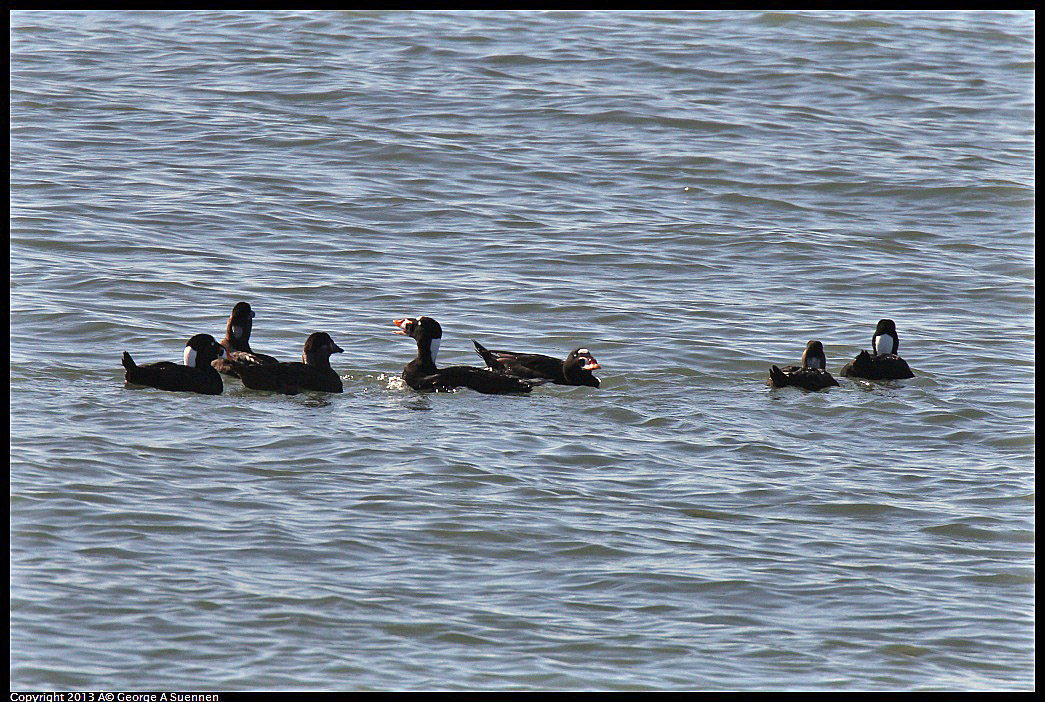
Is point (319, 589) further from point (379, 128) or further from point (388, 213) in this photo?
point (379, 128)

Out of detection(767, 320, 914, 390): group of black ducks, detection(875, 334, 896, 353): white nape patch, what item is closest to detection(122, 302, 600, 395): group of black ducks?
detection(767, 320, 914, 390): group of black ducks

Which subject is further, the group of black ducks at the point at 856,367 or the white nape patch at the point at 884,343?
the white nape patch at the point at 884,343

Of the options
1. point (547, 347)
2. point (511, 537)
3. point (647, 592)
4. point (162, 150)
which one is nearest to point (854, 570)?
point (647, 592)

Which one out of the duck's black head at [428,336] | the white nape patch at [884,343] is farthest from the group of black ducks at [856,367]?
the duck's black head at [428,336]

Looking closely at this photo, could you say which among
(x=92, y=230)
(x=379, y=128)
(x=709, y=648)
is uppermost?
(x=379, y=128)

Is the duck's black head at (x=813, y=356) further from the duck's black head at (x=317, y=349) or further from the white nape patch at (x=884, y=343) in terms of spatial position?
the duck's black head at (x=317, y=349)

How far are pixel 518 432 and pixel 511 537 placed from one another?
A: 93.4 inches

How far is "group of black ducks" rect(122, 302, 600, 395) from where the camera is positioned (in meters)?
11.6

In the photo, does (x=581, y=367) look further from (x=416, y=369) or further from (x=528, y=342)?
(x=528, y=342)

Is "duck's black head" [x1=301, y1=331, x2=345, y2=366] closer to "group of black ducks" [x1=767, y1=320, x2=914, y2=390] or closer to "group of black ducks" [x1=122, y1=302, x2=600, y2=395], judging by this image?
"group of black ducks" [x1=122, y1=302, x2=600, y2=395]

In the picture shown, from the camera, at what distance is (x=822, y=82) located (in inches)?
966

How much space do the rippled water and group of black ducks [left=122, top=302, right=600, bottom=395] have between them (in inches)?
8.5

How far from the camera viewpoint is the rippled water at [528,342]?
24.9 ft

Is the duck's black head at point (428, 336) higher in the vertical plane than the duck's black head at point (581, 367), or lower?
higher
